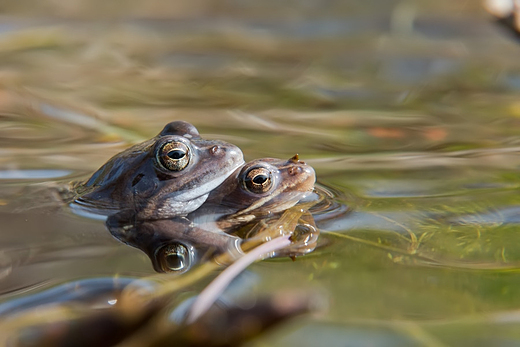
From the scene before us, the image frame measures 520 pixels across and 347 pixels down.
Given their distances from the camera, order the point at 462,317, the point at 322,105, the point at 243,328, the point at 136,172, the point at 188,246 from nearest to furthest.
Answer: the point at 243,328 < the point at 462,317 < the point at 188,246 < the point at 136,172 < the point at 322,105

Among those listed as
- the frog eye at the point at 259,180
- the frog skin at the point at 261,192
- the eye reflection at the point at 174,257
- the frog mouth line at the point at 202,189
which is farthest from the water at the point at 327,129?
the frog mouth line at the point at 202,189

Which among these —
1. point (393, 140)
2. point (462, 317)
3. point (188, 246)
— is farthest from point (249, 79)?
point (462, 317)

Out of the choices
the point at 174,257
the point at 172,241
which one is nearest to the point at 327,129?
the point at 172,241

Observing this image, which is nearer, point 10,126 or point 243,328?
point 243,328

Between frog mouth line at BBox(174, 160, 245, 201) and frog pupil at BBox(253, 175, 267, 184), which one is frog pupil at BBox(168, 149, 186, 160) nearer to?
frog mouth line at BBox(174, 160, 245, 201)

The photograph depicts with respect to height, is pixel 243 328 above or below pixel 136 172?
below

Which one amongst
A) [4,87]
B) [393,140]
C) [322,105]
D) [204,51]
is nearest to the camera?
[393,140]

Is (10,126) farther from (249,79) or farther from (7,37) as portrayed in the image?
(7,37)

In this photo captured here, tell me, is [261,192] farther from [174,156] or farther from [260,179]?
[174,156]
